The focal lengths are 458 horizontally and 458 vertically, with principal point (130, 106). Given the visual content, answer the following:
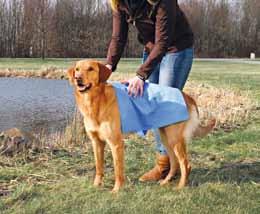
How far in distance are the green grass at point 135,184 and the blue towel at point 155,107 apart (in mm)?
631

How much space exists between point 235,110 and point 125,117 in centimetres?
592

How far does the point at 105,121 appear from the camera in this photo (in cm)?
418

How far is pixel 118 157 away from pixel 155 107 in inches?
23.5

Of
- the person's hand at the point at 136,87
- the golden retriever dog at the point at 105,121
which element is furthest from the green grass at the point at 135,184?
the person's hand at the point at 136,87

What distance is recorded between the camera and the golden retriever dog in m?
4.03

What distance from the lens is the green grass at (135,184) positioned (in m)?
3.90

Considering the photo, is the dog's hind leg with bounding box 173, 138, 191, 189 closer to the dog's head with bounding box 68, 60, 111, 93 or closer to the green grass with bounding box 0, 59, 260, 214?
the green grass with bounding box 0, 59, 260, 214

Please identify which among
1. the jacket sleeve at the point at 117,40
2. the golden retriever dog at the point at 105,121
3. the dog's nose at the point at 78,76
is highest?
the jacket sleeve at the point at 117,40

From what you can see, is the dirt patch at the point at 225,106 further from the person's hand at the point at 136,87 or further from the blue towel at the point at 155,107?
the person's hand at the point at 136,87

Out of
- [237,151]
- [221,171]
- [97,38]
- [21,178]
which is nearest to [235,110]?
[237,151]

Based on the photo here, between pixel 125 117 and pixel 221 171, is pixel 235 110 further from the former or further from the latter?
pixel 125 117

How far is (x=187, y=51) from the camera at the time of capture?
4668 millimetres

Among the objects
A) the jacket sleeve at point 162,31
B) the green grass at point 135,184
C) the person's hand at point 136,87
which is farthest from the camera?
the person's hand at point 136,87

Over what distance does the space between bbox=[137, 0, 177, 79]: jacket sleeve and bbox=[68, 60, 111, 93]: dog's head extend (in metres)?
0.44
